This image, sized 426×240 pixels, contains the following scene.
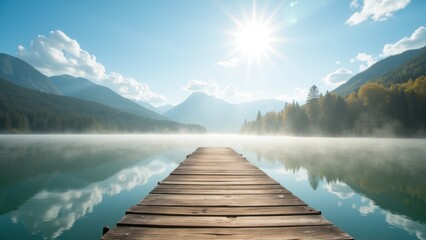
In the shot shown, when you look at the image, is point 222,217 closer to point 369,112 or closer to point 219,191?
point 219,191

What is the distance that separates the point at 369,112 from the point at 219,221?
281 ft

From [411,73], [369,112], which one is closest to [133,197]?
[369,112]

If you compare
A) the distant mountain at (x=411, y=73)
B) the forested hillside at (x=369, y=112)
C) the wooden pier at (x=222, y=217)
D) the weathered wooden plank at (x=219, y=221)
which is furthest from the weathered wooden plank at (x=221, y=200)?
the distant mountain at (x=411, y=73)

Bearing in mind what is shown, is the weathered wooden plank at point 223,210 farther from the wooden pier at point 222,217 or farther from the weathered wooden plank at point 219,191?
the weathered wooden plank at point 219,191

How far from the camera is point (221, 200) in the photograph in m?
6.64

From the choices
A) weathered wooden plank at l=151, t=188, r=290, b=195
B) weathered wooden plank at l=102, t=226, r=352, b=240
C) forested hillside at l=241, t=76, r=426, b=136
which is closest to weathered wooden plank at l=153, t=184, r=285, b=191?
weathered wooden plank at l=151, t=188, r=290, b=195

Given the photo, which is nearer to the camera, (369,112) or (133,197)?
(133,197)

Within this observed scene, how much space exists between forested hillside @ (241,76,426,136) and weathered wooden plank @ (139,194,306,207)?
81145 mm

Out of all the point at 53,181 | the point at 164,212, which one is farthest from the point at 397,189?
the point at 53,181

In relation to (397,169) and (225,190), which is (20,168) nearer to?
(225,190)

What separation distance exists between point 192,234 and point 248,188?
4467mm

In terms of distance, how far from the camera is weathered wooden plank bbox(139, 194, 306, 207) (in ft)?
20.4

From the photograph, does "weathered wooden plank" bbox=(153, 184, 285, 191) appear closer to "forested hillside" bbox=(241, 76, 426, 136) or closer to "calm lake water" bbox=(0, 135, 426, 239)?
"calm lake water" bbox=(0, 135, 426, 239)

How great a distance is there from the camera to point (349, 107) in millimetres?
79438
